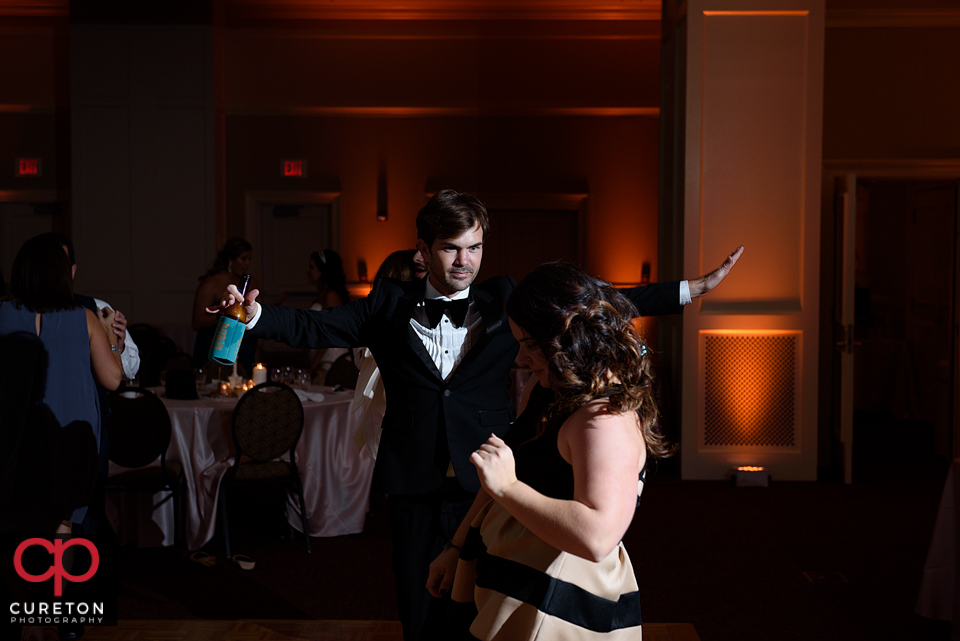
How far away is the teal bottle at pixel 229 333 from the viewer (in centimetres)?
210

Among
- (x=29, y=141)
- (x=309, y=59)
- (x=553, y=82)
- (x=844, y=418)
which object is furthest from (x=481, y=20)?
(x=844, y=418)

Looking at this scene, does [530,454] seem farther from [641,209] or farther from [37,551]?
[641,209]

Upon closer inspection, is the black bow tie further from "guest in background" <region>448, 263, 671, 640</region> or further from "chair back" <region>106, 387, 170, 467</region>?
"chair back" <region>106, 387, 170, 467</region>

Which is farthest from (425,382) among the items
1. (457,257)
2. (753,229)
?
(753,229)

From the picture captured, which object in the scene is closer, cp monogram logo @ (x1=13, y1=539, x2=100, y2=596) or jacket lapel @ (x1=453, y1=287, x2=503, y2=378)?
jacket lapel @ (x1=453, y1=287, x2=503, y2=378)

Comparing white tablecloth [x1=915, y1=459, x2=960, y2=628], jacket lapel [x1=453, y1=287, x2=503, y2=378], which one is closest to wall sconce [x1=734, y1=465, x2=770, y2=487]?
white tablecloth [x1=915, y1=459, x2=960, y2=628]

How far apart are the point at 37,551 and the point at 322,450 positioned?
1571 millimetres

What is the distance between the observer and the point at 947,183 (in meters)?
7.08

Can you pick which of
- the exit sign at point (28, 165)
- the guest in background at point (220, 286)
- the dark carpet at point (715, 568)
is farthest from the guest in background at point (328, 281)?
the exit sign at point (28, 165)

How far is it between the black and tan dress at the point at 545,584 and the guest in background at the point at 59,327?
201 cm

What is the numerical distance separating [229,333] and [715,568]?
2.81 metres

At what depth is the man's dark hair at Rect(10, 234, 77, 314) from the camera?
287 centimetres

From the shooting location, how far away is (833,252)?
604cm

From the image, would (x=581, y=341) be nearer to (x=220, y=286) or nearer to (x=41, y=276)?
(x=41, y=276)
